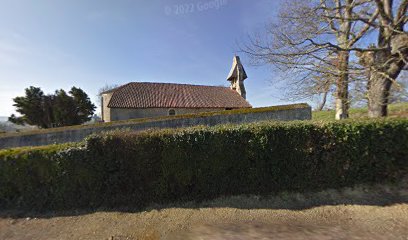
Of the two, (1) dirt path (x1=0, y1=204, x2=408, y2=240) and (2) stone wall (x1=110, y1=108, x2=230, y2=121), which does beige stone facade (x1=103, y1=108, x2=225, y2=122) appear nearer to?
(2) stone wall (x1=110, y1=108, x2=230, y2=121)

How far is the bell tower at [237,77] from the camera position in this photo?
3118cm

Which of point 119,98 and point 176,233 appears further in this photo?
point 119,98

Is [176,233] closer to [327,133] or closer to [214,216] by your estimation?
[214,216]

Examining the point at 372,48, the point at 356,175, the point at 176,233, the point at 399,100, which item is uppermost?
the point at 372,48

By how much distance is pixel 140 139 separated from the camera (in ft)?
15.5

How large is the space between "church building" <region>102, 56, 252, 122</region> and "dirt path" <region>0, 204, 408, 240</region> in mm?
16870

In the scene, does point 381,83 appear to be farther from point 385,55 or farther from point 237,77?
point 237,77

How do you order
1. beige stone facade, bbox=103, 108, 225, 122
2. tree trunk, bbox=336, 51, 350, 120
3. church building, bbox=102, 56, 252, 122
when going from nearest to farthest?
1. tree trunk, bbox=336, 51, 350, 120
2. beige stone facade, bbox=103, 108, 225, 122
3. church building, bbox=102, 56, 252, 122

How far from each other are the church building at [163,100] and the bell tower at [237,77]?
Result: 188 centimetres

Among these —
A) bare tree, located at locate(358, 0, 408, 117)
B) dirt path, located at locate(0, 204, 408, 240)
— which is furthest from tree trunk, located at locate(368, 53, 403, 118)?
dirt path, located at locate(0, 204, 408, 240)

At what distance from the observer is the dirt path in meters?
3.54

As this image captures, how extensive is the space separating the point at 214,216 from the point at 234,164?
1182 mm

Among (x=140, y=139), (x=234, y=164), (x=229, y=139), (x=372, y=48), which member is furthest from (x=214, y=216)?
(x=372, y=48)

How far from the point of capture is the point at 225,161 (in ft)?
15.4
